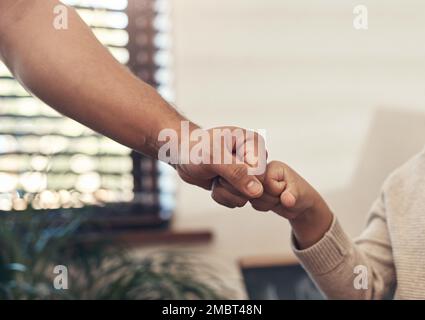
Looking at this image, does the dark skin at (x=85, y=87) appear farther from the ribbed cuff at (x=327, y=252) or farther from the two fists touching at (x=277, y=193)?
the ribbed cuff at (x=327, y=252)

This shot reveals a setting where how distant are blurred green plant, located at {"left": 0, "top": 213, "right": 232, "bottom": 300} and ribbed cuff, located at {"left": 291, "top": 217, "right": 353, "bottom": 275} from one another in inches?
18.0

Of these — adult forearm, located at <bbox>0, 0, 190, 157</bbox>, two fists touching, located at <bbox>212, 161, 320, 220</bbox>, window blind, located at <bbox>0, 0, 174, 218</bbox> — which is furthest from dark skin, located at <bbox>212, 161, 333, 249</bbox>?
window blind, located at <bbox>0, 0, 174, 218</bbox>

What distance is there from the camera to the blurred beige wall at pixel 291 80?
37.7 inches

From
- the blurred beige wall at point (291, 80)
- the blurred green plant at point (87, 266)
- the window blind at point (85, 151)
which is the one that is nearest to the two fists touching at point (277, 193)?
the blurred beige wall at point (291, 80)

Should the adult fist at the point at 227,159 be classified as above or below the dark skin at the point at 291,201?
above

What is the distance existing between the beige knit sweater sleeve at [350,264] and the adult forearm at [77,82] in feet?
1.00

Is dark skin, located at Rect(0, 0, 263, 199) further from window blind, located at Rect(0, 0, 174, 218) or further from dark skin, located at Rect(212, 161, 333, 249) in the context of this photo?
window blind, located at Rect(0, 0, 174, 218)

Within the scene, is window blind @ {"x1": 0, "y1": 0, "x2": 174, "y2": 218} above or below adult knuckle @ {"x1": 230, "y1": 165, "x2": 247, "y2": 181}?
above

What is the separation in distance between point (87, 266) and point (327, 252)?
770 millimetres

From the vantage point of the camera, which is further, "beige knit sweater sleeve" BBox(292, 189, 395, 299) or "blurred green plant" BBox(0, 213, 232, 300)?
"blurred green plant" BBox(0, 213, 232, 300)

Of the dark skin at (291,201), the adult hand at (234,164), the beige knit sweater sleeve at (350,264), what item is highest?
the adult hand at (234,164)

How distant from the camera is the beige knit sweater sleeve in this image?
77 centimetres

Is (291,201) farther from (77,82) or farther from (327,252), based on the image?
(77,82)

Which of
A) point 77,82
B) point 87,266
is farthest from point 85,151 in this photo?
point 77,82
